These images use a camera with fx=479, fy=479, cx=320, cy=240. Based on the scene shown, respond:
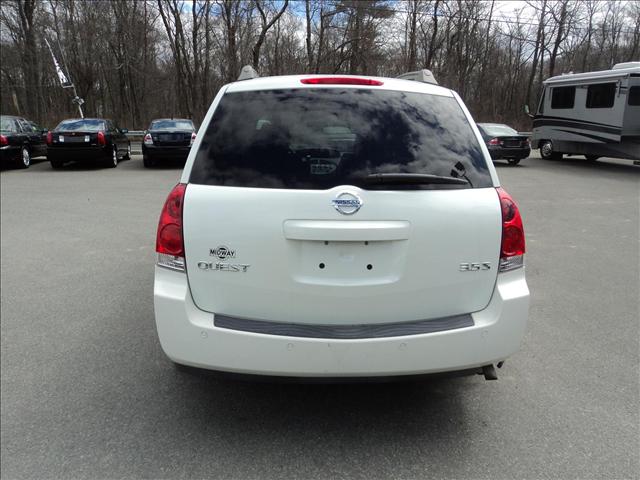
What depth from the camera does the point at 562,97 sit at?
58.6ft

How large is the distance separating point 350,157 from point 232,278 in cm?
85

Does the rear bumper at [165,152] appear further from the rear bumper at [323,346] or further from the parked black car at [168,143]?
the rear bumper at [323,346]

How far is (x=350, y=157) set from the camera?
2451 millimetres

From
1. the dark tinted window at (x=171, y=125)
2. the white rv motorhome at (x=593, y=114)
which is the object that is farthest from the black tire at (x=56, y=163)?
the white rv motorhome at (x=593, y=114)

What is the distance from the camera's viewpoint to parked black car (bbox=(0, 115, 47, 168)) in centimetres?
1475

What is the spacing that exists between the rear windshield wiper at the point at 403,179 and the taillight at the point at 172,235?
0.92 m

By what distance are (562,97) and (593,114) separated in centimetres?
193

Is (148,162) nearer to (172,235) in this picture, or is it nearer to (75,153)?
(75,153)

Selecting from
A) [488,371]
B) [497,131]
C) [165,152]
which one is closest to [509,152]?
[497,131]

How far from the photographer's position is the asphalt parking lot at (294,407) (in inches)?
96.4

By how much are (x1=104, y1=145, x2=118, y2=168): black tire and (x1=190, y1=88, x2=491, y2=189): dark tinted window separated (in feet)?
49.0

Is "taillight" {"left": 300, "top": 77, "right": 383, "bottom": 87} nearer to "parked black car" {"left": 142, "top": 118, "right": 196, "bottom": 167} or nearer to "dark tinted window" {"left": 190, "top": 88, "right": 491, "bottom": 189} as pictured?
"dark tinted window" {"left": 190, "top": 88, "right": 491, "bottom": 189}

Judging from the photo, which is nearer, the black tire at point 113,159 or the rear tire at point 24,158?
the rear tire at point 24,158

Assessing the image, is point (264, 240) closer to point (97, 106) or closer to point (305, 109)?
point (305, 109)
